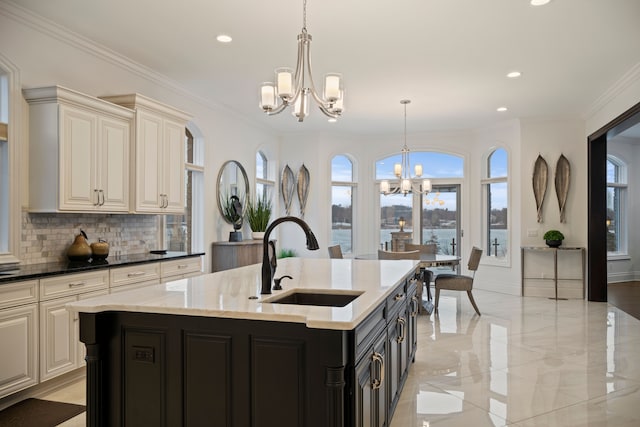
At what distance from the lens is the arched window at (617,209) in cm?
970

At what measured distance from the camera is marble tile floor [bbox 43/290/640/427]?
3.10 m

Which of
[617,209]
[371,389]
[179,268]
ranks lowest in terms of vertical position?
[371,389]

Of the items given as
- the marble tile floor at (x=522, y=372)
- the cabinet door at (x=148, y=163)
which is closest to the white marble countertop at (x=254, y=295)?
the marble tile floor at (x=522, y=372)

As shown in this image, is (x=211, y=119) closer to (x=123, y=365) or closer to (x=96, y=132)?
(x=96, y=132)

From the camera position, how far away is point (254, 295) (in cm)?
229

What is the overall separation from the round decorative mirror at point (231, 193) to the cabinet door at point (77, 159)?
2779mm

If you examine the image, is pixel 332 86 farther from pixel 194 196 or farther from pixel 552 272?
pixel 552 272

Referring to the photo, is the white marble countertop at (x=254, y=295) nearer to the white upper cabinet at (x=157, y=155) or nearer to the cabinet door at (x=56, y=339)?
the cabinet door at (x=56, y=339)

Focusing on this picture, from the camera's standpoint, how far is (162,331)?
2031 millimetres

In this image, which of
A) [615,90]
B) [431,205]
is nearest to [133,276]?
[615,90]

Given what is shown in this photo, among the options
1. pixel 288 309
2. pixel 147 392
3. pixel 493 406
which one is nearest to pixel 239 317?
pixel 288 309

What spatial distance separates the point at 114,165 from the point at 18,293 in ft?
4.79

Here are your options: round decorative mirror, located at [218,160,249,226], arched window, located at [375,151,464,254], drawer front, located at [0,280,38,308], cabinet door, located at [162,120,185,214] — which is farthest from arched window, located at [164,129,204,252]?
arched window, located at [375,151,464,254]

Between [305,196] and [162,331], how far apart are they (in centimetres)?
682
